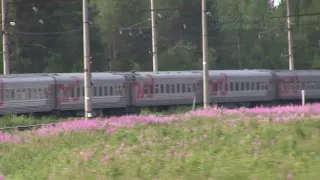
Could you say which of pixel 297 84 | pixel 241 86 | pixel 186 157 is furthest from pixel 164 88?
pixel 186 157

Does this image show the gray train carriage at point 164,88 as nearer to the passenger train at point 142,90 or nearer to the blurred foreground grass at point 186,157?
the passenger train at point 142,90

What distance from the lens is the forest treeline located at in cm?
6544

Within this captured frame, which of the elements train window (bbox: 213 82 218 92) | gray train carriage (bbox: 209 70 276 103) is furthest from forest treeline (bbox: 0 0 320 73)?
train window (bbox: 213 82 218 92)

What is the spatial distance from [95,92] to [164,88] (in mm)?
5247

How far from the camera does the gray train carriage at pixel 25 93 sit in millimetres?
34531

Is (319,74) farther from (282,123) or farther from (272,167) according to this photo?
(272,167)

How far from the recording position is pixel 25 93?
35.6m

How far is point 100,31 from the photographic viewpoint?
2931 inches

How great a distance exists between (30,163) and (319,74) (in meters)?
40.3

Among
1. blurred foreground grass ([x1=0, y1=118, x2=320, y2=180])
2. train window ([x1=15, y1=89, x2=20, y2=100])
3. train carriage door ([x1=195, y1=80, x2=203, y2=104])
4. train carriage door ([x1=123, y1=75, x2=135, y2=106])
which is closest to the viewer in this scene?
blurred foreground grass ([x1=0, y1=118, x2=320, y2=180])

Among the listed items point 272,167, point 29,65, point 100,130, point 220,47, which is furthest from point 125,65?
point 272,167

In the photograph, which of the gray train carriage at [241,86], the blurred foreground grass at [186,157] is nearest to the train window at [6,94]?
the gray train carriage at [241,86]

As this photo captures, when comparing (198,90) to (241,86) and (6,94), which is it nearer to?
(241,86)

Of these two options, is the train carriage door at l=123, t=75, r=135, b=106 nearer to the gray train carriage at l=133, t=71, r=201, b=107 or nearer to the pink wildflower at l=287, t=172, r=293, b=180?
the gray train carriage at l=133, t=71, r=201, b=107
